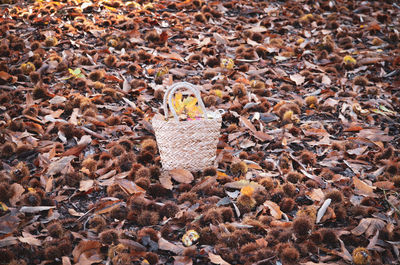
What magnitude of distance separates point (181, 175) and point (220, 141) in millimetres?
599

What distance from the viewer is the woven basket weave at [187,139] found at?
2.74m

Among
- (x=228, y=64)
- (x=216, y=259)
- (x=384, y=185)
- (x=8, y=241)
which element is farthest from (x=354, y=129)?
(x=8, y=241)

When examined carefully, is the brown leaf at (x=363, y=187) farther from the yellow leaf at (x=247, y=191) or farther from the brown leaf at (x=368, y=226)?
the yellow leaf at (x=247, y=191)

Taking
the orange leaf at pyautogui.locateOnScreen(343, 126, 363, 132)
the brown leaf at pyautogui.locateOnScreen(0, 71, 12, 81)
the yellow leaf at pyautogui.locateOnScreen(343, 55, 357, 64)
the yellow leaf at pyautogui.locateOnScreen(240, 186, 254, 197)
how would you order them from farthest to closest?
the yellow leaf at pyautogui.locateOnScreen(343, 55, 357, 64) → the brown leaf at pyautogui.locateOnScreen(0, 71, 12, 81) → the orange leaf at pyautogui.locateOnScreen(343, 126, 363, 132) → the yellow leaf at pyautogui.locateOnScreen(240, 186, 254, 197)

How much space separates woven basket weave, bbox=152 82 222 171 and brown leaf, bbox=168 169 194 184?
0.13 feet

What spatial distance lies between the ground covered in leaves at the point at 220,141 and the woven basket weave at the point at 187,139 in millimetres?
103

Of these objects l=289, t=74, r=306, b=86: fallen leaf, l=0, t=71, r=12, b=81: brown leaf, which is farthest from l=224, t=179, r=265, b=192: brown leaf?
l=0, t=71, r=12, b=81: brown leaf

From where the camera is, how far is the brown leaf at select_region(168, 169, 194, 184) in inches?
109

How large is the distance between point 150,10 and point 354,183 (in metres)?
3.88

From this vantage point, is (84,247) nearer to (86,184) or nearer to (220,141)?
(86,184)

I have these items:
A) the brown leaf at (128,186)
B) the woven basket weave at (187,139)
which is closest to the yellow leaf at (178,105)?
the woven basket weave at (187,139)

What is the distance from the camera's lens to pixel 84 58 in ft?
13.8

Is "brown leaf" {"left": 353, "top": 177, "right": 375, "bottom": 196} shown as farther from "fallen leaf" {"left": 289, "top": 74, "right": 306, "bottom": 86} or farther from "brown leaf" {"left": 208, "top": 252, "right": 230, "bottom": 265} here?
"fallen leaf" {"left": 289, "top": 74, "right": 306, "bottom": 86}

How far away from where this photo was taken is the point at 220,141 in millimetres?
3252
